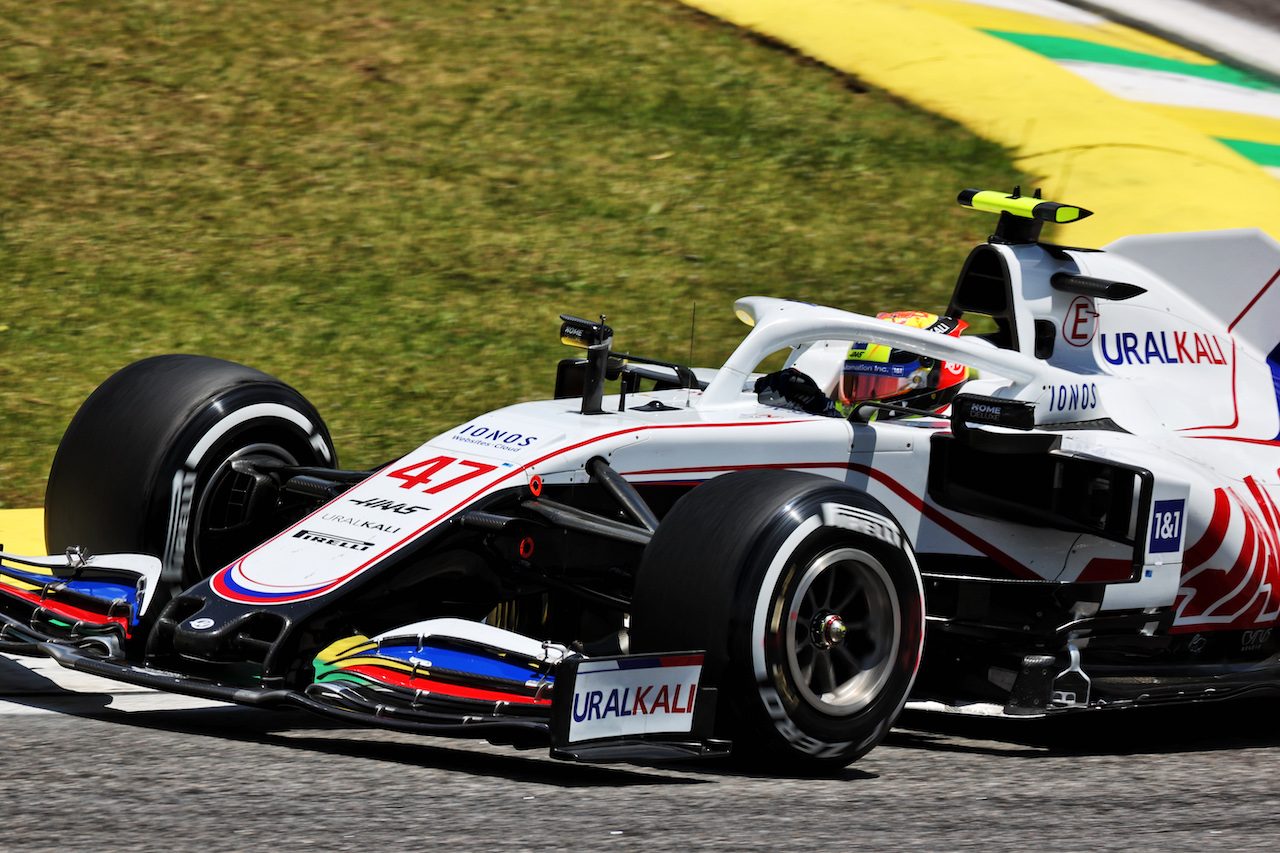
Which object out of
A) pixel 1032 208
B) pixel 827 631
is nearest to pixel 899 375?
pixel 1032 208

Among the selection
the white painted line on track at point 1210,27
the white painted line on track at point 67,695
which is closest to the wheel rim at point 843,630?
the white painted line on track at point 67,695

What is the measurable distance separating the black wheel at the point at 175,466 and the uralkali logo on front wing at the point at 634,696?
2.05 meters

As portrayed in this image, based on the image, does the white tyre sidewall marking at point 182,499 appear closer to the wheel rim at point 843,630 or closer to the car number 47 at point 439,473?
the car number 47 at point 439,473

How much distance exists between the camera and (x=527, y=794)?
4246 millimetres

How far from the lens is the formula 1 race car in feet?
14.7

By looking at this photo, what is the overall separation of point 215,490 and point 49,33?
10.6m

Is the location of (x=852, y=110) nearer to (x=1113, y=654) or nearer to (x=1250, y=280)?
(x=1250, y=280)

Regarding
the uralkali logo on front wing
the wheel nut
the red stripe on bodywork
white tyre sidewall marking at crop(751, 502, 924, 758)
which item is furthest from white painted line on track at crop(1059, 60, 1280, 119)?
the uralkali logo on front wing

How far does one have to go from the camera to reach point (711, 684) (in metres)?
4.47

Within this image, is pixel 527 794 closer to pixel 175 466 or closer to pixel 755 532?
pixel 755 532

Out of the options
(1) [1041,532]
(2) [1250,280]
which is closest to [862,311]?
(2) [1250,280]

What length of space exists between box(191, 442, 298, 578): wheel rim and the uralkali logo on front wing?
2082mm

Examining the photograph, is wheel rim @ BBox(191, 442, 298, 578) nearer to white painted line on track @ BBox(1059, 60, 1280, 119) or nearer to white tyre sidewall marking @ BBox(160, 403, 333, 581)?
white tyre sidewall marking @ BBox(160, 403, 333, 581)

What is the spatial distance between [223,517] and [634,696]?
2.21 m
